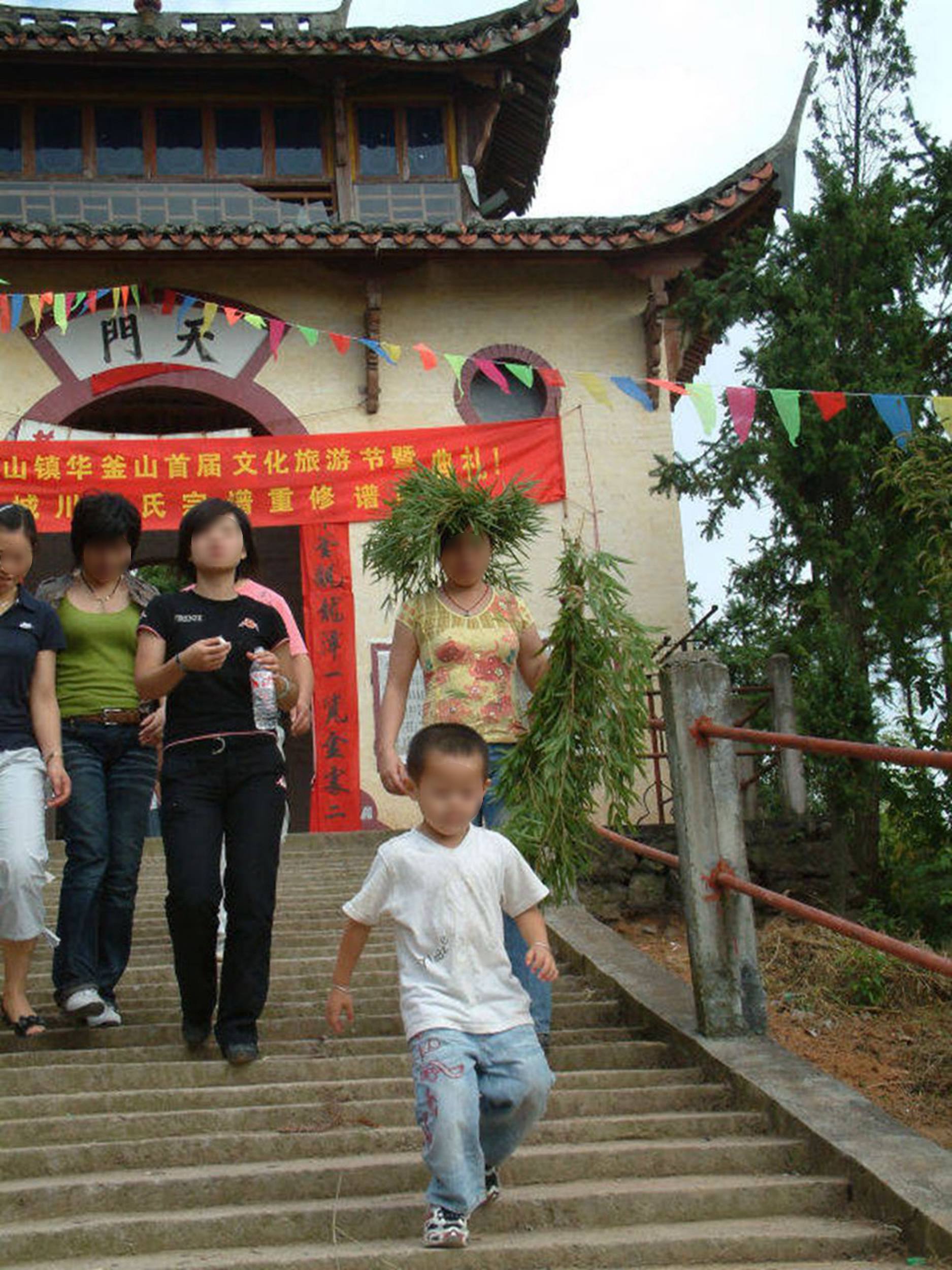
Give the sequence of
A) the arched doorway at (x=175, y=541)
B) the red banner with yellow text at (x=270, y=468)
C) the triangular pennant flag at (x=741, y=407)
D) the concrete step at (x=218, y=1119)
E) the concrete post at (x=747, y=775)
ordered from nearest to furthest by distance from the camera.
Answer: the concrete step at (x=218, y=1119) < the triangular pennant flag at (x=741, y=407) < the concrete post at (x=747, y=775) < the red banner with yellow text at (x=270, y=468) < the arched doorway at (x=175, y=541)

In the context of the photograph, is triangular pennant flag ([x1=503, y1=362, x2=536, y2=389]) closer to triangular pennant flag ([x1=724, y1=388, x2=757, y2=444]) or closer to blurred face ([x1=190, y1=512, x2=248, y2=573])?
triangular pennant flag ([x1=724, y1=388, x2=757, y2=444])

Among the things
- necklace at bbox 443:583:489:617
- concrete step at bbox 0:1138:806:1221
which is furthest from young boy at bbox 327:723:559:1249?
necklace at bbox 443:583:489:617

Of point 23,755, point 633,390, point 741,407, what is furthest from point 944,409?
point 23,755

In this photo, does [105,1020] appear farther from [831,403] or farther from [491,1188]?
[831,403]

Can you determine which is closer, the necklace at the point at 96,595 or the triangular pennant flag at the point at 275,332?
the necklace at the point at 96,595

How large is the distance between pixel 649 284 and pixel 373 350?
2388 mm

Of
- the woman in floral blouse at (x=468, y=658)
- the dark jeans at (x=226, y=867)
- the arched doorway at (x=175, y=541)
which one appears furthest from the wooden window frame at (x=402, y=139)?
the dark jeans at (x=226, y=867)

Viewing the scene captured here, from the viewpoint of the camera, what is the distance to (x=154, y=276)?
38.2ft

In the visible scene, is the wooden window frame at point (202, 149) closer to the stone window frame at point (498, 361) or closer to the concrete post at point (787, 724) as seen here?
the stone window frame at point (498, 361)

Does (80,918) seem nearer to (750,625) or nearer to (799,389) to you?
(799,389)

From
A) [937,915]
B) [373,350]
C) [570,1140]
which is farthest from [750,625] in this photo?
[570,1140]

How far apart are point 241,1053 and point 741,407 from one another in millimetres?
6352

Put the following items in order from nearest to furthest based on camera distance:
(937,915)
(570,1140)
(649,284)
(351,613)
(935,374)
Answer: (570,1140)
(937,915)
(935,374)
(351,613)
(649,284)

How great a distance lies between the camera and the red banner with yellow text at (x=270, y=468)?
10562 mm
